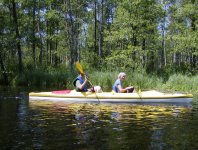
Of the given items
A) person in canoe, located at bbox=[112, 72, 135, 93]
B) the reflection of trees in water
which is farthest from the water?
person in canoe, located at bbox=[112, 72, 135, 93]

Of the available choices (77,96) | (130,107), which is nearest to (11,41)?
(77,96)

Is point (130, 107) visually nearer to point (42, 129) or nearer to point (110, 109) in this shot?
point (110, 109)

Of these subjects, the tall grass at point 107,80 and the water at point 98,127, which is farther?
the tall grass at point 107,80

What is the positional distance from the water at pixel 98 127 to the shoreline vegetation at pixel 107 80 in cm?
719

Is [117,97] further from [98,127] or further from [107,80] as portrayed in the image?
[107,80]

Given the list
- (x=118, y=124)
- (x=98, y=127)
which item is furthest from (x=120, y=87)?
(x=98, y=127)

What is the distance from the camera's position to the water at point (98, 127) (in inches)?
299

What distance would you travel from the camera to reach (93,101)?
1552cm

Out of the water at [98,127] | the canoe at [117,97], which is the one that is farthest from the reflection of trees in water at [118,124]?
the canoe at [117,97]

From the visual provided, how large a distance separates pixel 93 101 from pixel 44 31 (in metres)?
27.6

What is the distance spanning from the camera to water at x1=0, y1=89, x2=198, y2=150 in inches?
299

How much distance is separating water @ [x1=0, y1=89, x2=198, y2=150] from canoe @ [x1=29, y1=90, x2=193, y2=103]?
0.82m

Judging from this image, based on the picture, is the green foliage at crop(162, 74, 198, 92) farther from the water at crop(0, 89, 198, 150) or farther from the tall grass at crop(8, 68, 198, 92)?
the water at crop(0, 89, 198, 150)

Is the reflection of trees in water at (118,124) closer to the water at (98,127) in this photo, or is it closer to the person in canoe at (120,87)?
the water at (98,127)
